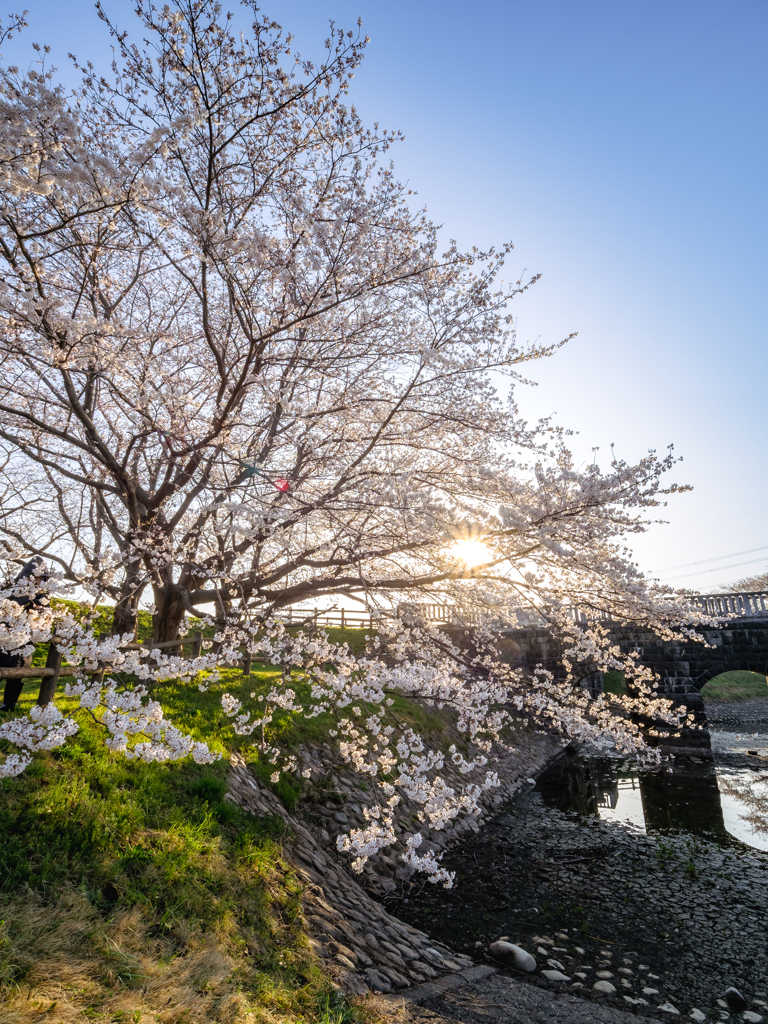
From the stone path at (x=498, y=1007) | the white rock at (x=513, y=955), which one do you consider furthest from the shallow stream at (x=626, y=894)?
the stone path at (x=498, y=1007)

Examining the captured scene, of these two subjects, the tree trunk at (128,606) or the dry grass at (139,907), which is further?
the tree trunk at (128,606)

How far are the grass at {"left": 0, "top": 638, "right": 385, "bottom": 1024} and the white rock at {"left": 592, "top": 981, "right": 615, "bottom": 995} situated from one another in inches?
132

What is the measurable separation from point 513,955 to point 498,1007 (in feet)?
4.74

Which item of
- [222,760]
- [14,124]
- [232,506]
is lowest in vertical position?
[222,760]

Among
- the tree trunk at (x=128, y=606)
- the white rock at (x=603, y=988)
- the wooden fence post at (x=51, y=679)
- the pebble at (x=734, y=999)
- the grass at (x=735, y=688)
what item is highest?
the tree trunk at (x=128, y=606)

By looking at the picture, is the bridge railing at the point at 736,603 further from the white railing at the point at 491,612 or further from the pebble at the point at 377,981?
the pebble at the point at 377,981

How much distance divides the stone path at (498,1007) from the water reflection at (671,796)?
27.4 ft

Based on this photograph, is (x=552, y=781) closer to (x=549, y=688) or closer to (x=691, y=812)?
(x=691, y=812)

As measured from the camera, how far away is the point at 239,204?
5.77 meters

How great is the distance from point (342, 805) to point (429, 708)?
7.95m

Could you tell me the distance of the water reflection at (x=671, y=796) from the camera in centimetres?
1215

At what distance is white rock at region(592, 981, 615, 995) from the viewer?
219 inches

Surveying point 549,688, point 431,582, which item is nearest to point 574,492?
point 431,582

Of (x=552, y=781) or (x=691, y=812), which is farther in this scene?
(x=552, y=781)
